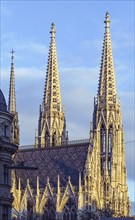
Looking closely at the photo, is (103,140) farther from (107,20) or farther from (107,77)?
(107,20)

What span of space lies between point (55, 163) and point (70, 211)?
30.8 ft

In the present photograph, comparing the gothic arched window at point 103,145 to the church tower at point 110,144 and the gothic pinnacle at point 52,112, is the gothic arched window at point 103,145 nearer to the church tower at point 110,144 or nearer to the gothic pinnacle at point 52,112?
the church tower at point 110,144

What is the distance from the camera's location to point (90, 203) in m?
106

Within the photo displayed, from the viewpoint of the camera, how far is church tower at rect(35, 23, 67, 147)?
12118cm

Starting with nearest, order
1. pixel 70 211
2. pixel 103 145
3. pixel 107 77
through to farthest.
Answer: pixel 70 211, pixel 103 145, pixel 107 77

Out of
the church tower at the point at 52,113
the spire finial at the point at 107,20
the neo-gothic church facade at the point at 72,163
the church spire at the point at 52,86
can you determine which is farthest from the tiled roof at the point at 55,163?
the spire finial at the point at 107,20

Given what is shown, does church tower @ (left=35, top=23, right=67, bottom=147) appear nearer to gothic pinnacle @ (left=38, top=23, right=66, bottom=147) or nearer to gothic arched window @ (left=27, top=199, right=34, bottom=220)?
gothic pinnacle @ (left=38, top=23, right=66, bottom=147)

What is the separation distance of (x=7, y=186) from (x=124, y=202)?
52559 mm

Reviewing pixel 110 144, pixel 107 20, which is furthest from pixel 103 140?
pixel 107 20

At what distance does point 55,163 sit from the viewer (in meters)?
114

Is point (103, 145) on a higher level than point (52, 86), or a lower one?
lower

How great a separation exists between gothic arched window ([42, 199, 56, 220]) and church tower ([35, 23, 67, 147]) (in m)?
13.7

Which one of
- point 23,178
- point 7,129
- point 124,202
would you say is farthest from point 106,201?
point 7,129

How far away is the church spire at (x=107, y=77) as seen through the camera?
11888 cm
